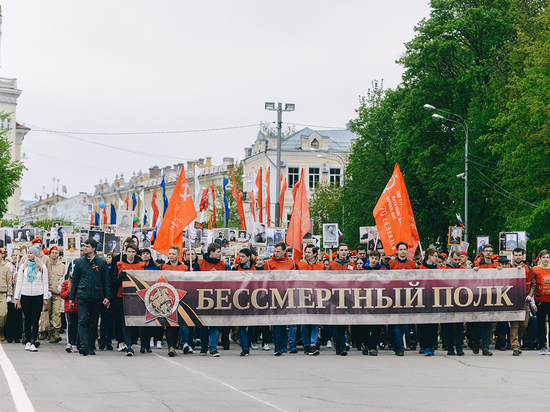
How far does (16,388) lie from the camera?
10789 millimetres

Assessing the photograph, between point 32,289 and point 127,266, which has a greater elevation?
point 127,266

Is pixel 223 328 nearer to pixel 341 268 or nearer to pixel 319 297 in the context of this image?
pixel 319 297

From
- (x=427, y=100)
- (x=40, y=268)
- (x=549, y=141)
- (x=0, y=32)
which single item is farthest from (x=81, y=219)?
(x=40, y=268)

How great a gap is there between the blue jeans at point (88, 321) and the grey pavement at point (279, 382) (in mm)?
318

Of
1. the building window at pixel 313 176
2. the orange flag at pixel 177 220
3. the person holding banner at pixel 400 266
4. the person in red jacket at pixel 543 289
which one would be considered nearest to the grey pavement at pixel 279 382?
the person holding banner at pixel 400 266

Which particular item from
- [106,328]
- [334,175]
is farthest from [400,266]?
[334,175]

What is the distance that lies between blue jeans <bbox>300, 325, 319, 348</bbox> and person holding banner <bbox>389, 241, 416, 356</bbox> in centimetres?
141

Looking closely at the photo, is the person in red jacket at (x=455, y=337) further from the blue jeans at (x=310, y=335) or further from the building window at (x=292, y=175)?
the building window at (x=292, y=175)

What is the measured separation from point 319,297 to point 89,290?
4057mm

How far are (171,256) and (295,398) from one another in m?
6.25

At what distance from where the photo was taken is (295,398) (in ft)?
33.7

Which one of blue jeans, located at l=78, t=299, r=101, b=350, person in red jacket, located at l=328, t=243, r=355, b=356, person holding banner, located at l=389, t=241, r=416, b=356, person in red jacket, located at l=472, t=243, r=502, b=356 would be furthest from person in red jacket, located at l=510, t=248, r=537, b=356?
blue jeans, located at l=78, t=299, r=101, b=350

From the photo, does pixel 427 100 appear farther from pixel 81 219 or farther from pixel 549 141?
pixel 81 219

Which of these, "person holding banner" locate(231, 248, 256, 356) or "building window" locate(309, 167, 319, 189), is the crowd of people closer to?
"person holding banner" locate(231, 248, 256, 356)
